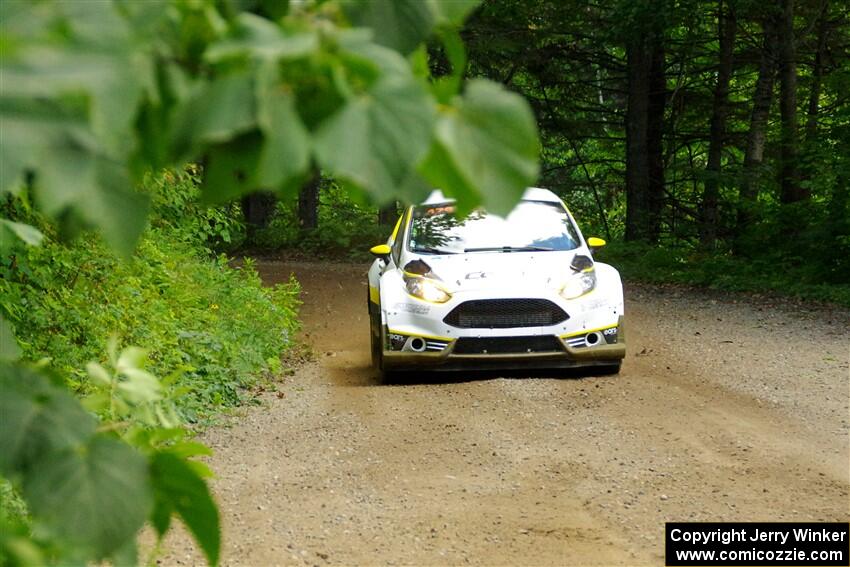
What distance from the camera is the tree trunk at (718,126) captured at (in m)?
23.8

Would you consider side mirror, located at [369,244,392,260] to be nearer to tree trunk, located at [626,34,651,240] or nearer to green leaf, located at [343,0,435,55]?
green leaf, located at [343,0,435,55]

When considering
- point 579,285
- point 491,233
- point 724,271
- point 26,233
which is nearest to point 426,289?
point 491,233

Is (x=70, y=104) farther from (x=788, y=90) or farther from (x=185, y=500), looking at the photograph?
(x=788, y=90)

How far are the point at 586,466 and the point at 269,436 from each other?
2616mm

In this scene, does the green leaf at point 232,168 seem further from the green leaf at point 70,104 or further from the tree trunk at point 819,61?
the tree trunk at point 819,61

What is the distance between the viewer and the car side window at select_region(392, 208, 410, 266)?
11.4m

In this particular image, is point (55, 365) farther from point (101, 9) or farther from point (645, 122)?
point (645, 122)

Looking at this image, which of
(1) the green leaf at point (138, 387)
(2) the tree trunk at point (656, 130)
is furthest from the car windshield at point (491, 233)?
(2) the tree trunk at point (656, 130)

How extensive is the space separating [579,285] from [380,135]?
9834 mm

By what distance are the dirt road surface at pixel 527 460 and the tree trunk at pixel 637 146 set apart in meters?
12.7

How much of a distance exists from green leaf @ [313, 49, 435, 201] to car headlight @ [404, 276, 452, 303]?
372 inches

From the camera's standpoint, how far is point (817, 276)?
1838cm

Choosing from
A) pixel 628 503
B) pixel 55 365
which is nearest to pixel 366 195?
pixel 628 503

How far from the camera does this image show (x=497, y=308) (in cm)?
1043
